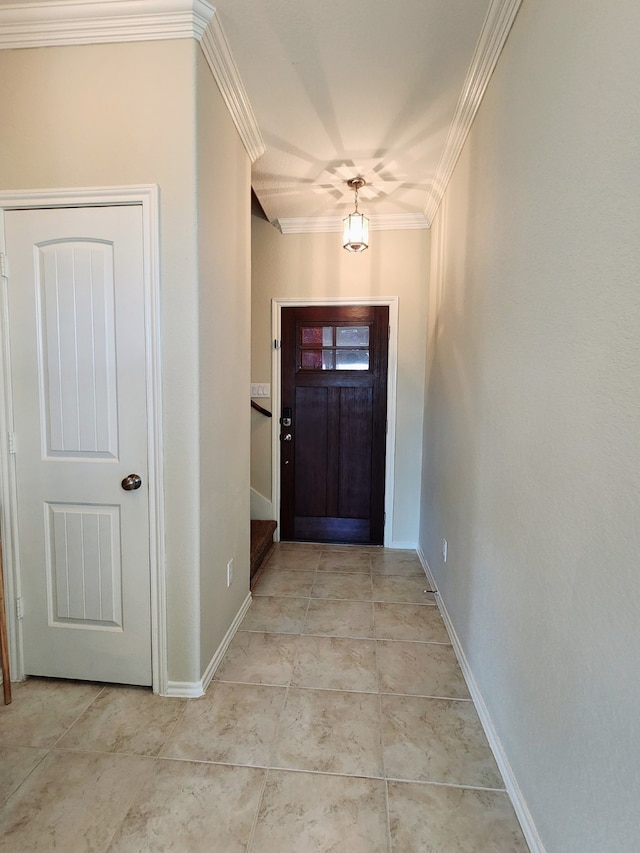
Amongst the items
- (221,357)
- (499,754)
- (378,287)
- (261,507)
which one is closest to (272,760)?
(499,754)

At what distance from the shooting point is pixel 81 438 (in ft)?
5.39

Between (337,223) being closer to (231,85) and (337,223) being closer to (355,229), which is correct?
(355,229)

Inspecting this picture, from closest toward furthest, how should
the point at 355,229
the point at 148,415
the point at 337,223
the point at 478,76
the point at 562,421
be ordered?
the point at 562,421 → the point at 148,415 → the point at 478,76 → the point at 355,229 → the point at 337,223

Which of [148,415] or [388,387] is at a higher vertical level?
[388,387]

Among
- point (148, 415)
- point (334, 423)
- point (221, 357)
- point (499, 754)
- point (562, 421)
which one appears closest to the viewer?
point (562, 421)

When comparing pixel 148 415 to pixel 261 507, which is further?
pixel 261 507

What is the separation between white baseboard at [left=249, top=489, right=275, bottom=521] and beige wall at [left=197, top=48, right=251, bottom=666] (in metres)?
1.09

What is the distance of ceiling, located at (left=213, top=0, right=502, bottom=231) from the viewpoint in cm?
151

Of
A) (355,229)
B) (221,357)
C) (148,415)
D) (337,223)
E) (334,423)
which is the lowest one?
(334,423)

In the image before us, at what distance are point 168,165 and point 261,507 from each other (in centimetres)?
253

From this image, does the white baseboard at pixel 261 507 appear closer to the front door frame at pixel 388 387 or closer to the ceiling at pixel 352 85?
the front door frame at pixel 388 387

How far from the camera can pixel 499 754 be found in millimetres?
1348

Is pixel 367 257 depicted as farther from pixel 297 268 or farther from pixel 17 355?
pixel 17 355

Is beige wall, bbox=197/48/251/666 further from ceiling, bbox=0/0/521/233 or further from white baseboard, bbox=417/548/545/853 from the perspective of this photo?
white baseboard, bbox=417/548/545/853
